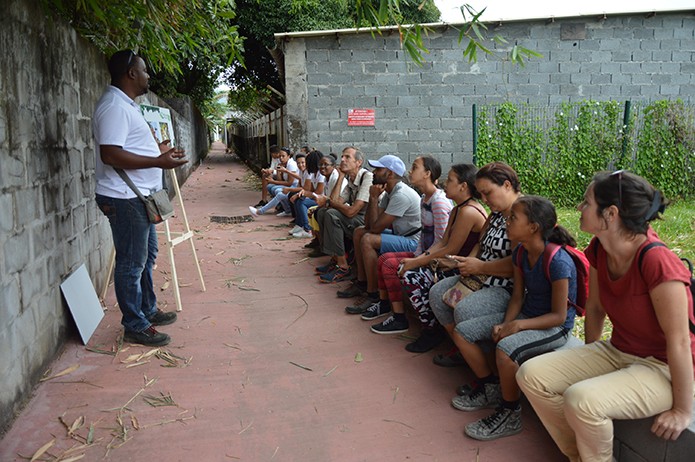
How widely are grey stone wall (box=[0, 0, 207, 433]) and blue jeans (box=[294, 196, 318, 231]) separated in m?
4.03

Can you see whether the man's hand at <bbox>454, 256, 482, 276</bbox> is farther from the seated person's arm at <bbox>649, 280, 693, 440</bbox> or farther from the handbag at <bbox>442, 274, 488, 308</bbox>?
the seated person's arm at <bbox>649, 280, 693, 440</bbox>

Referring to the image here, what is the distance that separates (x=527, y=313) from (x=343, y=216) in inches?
125

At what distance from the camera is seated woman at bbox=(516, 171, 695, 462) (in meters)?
2.08

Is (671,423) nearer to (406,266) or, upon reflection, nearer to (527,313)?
(527,313)

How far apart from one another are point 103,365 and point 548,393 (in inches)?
116

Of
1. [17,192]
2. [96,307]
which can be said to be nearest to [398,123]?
[96,307]

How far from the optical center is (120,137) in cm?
364

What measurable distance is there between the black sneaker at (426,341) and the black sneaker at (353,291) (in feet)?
4.35

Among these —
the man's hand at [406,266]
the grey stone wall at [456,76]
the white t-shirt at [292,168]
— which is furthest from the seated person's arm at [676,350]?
the grey stone wall at [456,76]

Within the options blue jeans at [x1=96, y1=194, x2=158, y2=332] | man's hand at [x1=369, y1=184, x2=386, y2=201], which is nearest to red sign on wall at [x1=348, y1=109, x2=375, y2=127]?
man's hand at [x1=369, y1=184, x2=386, y2=201]

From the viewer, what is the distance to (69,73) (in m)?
4.36

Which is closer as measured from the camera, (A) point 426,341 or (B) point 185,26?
(A) point 426,341

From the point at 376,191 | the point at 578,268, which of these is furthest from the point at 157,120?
the point at 578,268

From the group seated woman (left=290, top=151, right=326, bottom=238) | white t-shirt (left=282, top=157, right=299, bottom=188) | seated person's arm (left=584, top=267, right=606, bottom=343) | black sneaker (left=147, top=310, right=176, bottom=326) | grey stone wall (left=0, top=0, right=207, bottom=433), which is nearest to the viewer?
seated person's arm (left=584, top=267, right=606, bottom=343)
